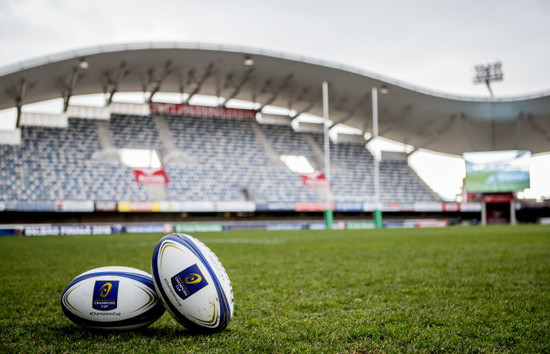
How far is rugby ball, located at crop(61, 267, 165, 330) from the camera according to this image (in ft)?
9.11

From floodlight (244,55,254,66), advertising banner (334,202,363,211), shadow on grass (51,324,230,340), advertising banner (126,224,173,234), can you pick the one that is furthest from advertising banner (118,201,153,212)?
shadow on grass (51,324,230,340)

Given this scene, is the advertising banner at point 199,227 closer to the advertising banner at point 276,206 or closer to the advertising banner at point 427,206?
the advertising banner at point 276,206

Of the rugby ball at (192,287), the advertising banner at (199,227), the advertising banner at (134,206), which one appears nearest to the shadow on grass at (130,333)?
the rugby ball at (192,287)

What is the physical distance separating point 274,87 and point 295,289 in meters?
30.8

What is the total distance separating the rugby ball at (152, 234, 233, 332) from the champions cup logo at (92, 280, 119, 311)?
0.97 feet

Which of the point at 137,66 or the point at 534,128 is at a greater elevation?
the point at 137,66

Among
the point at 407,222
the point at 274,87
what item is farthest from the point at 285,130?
the point at 407,222

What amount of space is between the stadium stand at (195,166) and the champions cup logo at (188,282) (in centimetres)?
2736

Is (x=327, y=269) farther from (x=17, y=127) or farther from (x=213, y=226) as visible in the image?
(x=17, y=127)

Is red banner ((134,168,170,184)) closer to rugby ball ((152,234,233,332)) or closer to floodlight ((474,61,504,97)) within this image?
rugby ball ((152,234,233,332))

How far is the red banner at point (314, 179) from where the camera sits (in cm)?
3506

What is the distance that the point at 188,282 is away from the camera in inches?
104

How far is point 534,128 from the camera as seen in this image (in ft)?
129

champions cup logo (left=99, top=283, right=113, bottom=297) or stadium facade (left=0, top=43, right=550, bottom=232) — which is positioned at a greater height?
stadium facade (left=0, top=43, right=550, bottom=232)
